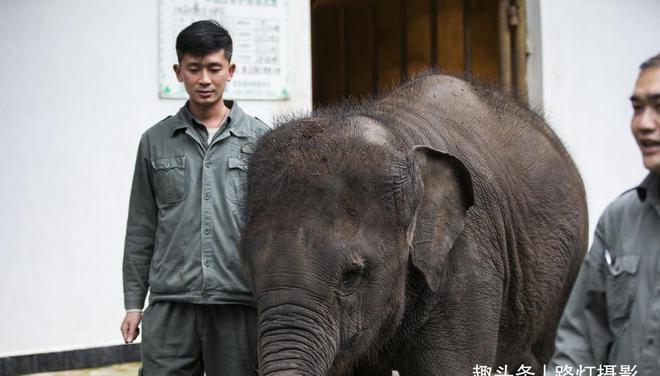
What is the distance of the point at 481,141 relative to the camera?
4.62 m

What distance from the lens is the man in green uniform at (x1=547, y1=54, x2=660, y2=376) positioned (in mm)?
2600

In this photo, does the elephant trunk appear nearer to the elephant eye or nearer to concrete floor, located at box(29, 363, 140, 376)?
the elephant eye

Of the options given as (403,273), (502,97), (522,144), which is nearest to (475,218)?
(403,273)

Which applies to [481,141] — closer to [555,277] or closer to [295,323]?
[555,277]

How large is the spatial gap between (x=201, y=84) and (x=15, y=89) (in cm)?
281

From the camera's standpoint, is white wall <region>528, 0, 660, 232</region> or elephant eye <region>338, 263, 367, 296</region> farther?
white wall <region>528, 0, 660, 232</region>

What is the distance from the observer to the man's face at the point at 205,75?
388 centimetres

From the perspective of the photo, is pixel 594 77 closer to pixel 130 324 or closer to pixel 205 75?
pixel 205 75

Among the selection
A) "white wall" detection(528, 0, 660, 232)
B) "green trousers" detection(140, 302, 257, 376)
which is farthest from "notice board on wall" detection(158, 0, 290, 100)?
"green trousers" detection(140, 302, 257, 376)

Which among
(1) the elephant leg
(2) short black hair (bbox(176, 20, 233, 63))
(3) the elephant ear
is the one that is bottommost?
(1) the elephant leg

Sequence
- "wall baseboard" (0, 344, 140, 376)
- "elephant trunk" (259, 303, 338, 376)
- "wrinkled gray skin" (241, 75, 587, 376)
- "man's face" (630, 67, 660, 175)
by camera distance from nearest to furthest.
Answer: "man's face" (630, 67, 660, 175)
"elephant trunk" (259, 303, 338, 376)
"wrinkled gray skin" (241, 75, 587, 376)
"wall baseboard" (0, 344, 140, 376)

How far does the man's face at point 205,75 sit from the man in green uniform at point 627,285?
1.66 metres

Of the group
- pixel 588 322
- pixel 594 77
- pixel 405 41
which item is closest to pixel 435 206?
pixel 588 322

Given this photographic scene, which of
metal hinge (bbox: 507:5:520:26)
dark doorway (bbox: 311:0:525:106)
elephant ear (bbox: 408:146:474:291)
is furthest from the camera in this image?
dark doorway (bbox: 311:0:525:106)
